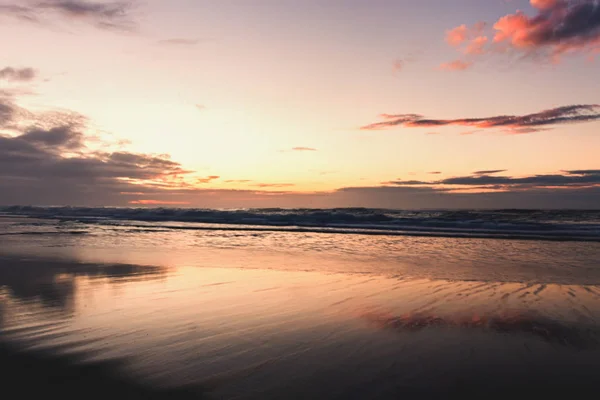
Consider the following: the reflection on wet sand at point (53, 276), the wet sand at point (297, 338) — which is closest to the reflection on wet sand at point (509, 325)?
the wet sand at point (297, 338)

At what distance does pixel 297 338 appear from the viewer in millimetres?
5422

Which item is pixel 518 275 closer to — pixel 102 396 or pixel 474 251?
pixel 474 251

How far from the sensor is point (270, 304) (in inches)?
289

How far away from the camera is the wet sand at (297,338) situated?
3.99 metres

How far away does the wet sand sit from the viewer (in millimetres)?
3992

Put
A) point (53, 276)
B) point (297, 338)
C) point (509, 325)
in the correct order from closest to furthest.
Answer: point (297, 338)
point (509, 325)
point (53, 276)

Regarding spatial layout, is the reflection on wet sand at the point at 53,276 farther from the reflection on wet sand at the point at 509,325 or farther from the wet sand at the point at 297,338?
the reflection on wet sand at the point at 509,325

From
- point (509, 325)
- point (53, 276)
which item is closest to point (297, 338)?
point (509, 325)

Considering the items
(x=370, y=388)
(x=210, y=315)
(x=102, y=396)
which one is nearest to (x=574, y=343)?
(x=370, y=388)

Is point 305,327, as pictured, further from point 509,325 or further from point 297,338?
point 509,325

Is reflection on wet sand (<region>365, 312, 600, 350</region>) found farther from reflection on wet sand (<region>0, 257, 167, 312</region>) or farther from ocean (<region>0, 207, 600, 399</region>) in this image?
reflection on wet sand (<region>0, 257, 167, 312</region>)

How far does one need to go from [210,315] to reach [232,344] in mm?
1527

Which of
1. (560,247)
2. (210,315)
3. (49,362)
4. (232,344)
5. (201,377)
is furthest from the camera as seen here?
(560,247)

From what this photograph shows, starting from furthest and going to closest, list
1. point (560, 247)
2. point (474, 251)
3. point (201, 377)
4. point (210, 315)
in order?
point (560, 247)
point (474, 251)
point (210, 315)
point (201, 377)
